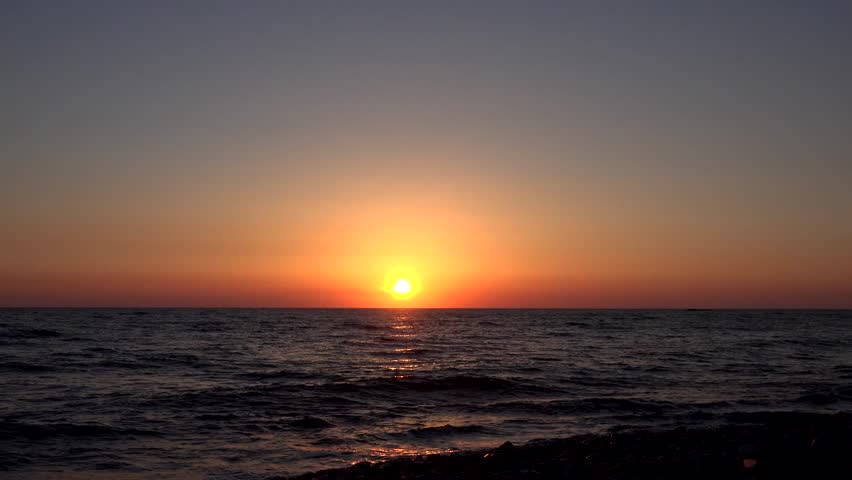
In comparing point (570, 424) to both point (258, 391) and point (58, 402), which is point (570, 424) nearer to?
point (258, 391)

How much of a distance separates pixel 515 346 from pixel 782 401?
27.3 meters

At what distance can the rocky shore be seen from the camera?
31.5ft

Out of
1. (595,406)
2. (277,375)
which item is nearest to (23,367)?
(277,375)

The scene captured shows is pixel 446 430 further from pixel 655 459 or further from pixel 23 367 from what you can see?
pixel 23 367

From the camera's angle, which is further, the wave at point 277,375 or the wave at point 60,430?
the wave at point 277,375

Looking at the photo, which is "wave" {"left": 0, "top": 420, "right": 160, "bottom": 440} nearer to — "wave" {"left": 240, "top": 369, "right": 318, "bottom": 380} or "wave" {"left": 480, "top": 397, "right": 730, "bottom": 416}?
"wave" {"left": 480, "top": 397, "right": 730, "bottom": 416}

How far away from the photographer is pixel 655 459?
38.3 feet

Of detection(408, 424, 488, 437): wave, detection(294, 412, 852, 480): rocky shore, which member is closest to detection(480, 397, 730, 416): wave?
detection(408, 424, 488, 437): wave

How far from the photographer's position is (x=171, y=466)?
14.3 meters

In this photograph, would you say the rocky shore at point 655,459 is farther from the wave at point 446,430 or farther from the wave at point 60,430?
the wave at point 60,430

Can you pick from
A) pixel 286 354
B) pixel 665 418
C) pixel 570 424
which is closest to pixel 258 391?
pixel 570 424

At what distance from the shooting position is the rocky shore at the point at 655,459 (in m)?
9.59

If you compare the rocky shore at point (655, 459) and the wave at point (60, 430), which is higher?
the rocky shore at point (655, 459)

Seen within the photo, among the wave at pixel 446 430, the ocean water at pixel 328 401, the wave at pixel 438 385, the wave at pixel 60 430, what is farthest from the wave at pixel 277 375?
the wave at pixel 446 430
